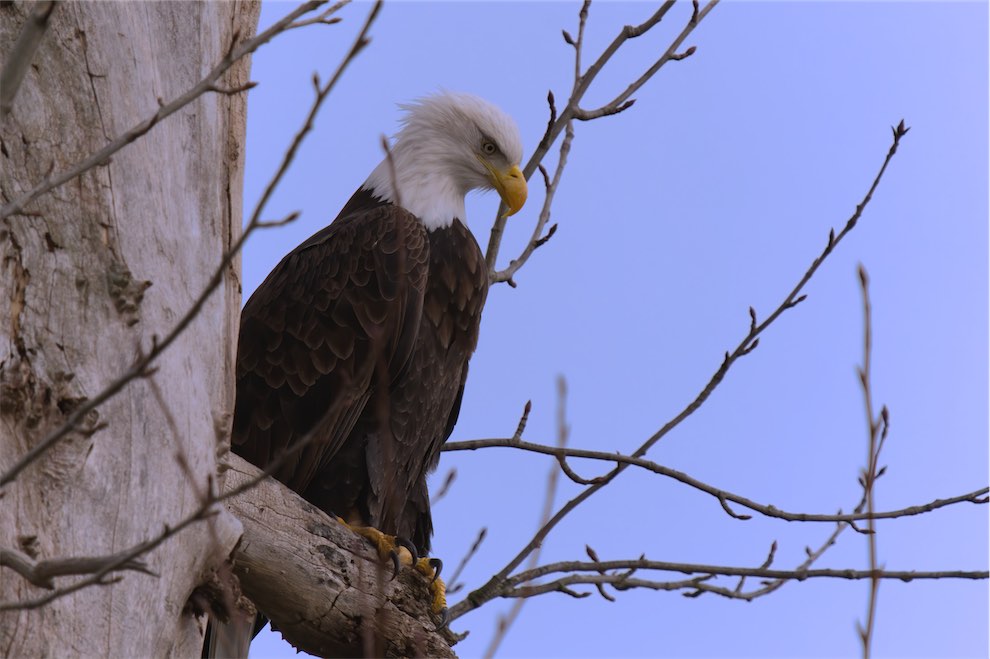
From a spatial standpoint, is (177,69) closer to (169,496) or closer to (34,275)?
(34,275)

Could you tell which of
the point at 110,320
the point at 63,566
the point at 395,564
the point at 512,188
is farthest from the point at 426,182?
the point at 63,566

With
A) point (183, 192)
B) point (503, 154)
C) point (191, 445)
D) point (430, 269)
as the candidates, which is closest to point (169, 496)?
point (191, 445)

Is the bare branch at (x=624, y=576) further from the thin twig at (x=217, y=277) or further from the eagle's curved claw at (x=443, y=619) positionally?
the thin twig at (x=217, y=277)

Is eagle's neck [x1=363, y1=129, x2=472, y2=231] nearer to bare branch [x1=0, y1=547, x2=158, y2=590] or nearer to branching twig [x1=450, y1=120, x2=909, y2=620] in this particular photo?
branching twig [x1=450, y1=120, x2=909, y2=620]

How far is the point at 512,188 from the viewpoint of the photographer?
176 inches

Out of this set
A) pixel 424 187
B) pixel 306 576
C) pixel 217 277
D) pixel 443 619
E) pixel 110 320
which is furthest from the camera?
pixel 424 187

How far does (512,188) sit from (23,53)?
9.37 ft

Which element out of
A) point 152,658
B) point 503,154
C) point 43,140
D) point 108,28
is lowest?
point 152,658

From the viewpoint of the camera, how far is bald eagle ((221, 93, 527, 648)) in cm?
405

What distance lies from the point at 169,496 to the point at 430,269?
1931 mm

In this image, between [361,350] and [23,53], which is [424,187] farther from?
[23,53]

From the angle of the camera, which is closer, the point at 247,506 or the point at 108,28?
the point at 108,28

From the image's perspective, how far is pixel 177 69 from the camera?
284 cm

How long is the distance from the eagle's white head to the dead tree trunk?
1703 millimetres
